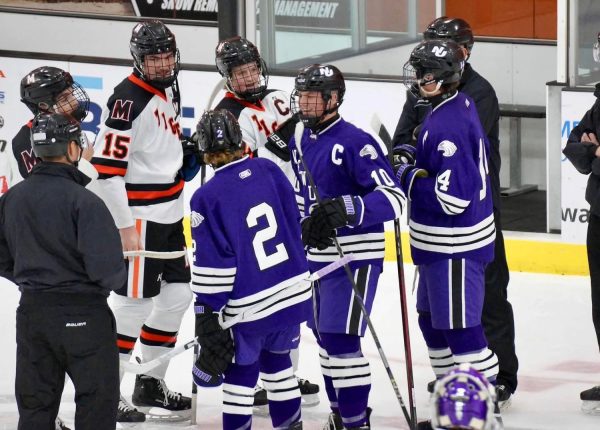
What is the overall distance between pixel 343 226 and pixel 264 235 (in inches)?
13.0

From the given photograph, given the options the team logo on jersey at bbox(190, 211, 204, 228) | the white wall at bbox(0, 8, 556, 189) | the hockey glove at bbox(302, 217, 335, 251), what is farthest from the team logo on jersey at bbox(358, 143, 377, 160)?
the white wall at bbox(0, 8, 556, 189)

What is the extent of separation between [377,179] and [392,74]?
12.0 feet

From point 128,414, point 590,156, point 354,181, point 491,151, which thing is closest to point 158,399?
point 128,414

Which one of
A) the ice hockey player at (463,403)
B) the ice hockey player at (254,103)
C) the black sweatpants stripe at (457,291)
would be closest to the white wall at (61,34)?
the ice hockey player at (254,103)

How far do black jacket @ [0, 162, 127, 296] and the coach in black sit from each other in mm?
1259

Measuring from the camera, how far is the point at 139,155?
15.8 feet

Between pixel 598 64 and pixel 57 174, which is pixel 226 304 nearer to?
pixel 57 174

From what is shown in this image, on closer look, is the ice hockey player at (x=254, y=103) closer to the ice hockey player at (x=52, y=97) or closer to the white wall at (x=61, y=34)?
the ice hockey player at (x=52, y=97)

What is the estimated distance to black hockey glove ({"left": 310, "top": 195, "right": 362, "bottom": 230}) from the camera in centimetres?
414

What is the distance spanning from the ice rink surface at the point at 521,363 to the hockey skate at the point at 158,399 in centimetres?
8

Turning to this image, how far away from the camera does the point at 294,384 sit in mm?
4145

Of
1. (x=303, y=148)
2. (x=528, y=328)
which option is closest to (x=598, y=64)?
(x=528, y=328)

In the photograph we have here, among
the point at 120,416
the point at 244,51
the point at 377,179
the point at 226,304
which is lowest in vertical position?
the point at 120,416

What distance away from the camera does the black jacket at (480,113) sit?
4820mm
